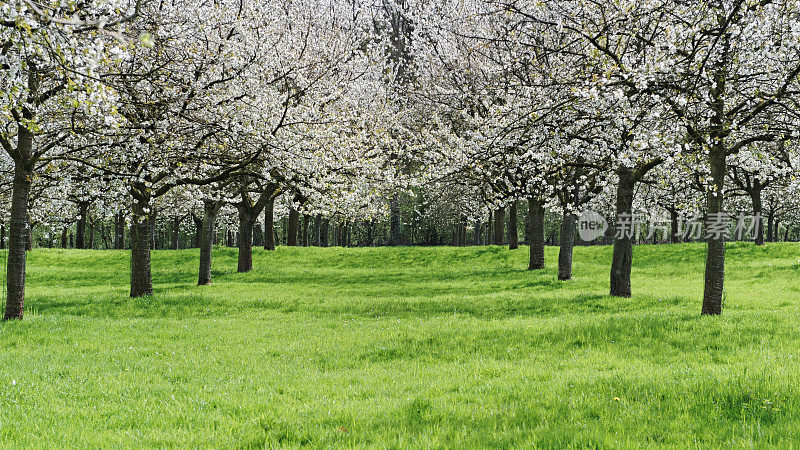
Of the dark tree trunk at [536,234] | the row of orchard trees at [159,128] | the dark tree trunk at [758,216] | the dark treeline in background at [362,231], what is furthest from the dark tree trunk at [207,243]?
the dark tree trunk at [758,216]

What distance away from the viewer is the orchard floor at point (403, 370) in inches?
223

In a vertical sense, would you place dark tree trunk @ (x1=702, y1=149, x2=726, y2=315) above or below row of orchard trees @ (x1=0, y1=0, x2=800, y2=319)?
below

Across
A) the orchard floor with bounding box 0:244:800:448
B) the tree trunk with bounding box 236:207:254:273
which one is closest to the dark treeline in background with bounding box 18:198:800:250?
the tree trunk with bounding box 236:207:254:273

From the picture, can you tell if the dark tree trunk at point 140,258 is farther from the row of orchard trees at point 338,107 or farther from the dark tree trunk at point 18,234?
the dark tree trunk at point 18,234

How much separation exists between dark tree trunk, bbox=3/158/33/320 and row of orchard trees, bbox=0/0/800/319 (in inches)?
1.6

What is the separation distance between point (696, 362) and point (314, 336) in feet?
28.9

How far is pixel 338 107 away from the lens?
29.9m

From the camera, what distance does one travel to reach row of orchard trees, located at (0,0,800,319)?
9.00 meters

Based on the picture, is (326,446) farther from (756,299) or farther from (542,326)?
(756,299)

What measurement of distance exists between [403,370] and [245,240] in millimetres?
21716

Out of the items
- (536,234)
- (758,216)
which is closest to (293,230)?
(536,234)

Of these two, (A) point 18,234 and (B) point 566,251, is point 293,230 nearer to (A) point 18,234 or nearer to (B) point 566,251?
(B) point 566,251

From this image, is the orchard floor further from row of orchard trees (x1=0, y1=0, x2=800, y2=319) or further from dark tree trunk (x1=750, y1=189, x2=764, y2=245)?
dark tree trunk (x1=750, y1=189, x2=764, y2=245)

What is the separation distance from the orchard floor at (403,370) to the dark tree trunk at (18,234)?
745 mm
